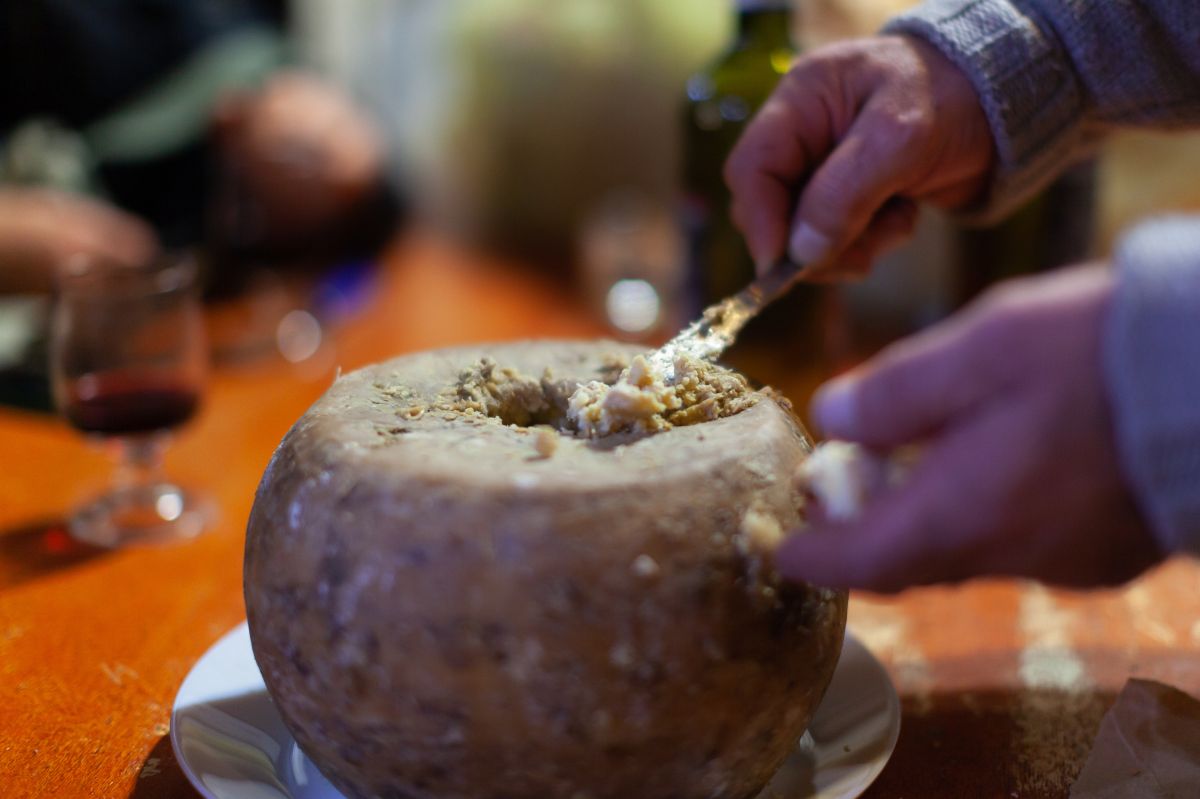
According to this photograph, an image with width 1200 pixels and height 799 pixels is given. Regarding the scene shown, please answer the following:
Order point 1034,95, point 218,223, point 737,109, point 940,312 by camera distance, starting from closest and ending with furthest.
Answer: point 1034,95 → point 737,109 → point 940,312 → point 218,223

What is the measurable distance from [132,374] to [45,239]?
819 mm

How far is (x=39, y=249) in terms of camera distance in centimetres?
183

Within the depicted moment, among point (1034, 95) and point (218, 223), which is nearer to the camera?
point (1034, 95)

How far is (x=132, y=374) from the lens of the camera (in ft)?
3.82

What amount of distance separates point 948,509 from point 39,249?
5.69 ft

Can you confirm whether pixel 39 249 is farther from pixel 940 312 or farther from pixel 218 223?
pixel 940 312

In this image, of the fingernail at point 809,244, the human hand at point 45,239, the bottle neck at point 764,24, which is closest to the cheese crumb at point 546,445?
the fingernail at point 809,244

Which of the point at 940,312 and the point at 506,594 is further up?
the point at 506,594

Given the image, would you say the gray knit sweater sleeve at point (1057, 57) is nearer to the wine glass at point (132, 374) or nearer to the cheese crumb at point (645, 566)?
the cheese crumb at point (645, 566)

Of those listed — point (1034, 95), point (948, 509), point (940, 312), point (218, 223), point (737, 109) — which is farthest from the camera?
point (218, 223)

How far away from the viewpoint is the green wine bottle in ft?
4.06

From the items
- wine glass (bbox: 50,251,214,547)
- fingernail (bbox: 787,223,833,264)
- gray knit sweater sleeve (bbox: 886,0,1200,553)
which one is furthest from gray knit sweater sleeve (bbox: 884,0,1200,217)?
wine glass (bbox: 50,251,214,547)

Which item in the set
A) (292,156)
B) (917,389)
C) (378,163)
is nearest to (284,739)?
(917,389)

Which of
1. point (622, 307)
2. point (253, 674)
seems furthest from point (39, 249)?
point (253, 674)
